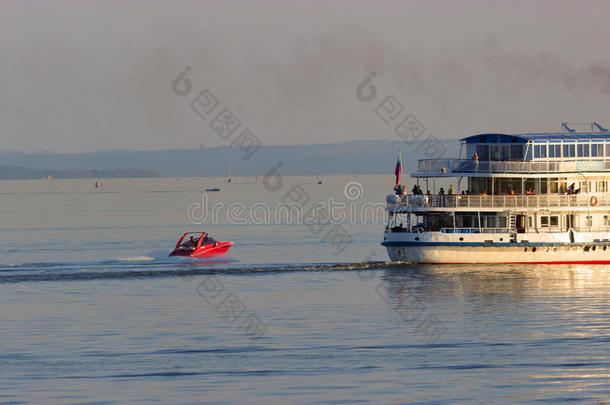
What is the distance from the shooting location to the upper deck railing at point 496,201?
232 feet

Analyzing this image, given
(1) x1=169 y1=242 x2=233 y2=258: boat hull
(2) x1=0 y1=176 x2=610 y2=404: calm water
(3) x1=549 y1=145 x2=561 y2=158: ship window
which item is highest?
(3) x1=549 y1=145 x2=561 y2=158: ship window

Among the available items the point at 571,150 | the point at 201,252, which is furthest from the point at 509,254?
the point at 201,252

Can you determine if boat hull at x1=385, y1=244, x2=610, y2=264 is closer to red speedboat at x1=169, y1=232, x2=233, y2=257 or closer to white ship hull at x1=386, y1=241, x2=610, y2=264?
white ship hull at x1=386, y1=241, x2=610, y2=264

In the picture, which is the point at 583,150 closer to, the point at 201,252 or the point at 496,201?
the point at 496,201

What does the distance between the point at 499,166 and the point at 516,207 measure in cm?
360

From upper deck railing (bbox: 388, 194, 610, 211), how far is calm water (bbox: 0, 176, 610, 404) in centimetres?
472

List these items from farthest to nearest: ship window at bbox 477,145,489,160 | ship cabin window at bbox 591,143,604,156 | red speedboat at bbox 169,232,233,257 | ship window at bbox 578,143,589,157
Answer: red speedboat at bbox 169,232,233,257, ship window at bbox 477,145,489,160, ship cabin window at bbox 591,143,604,156, ship window at bbox 578,143,589,157

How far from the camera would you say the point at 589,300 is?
5403cm

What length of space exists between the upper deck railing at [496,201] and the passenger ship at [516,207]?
0.24 feet

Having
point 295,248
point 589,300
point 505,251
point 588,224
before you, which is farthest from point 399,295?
point 295,248

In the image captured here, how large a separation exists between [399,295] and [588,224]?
21420 millimetres

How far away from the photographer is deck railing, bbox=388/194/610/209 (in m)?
70.8

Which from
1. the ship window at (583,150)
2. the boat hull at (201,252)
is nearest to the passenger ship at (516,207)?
the ship window at (583,150)

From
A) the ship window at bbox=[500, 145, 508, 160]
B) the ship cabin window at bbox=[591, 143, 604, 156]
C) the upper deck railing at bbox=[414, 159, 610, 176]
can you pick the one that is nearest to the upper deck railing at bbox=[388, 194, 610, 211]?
the upper deck railing at bbox=[414, 159, 610, 176]
